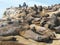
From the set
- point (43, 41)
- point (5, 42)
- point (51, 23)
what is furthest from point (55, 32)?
point (5, 42)

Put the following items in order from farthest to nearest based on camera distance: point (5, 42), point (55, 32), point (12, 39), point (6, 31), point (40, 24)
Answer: point (40, 24) → point (55, 32) → point (6, 31) → point (12, 39) → point (5, 42)

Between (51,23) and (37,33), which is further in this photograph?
(51,23)

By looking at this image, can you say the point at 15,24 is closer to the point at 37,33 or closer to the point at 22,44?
the point at 37,33

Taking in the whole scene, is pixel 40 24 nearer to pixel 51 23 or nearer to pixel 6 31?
pixel 51 23

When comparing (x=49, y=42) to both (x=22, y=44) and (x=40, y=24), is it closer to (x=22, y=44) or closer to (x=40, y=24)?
(x=22, y=44)

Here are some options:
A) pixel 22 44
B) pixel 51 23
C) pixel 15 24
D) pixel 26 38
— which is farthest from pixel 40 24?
pixel 22 44

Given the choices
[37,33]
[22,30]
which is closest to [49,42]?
[37,33]

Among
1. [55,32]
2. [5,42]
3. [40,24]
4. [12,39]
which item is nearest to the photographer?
[5,42]

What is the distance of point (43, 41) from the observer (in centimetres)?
2344

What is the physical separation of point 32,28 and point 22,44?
470 cm

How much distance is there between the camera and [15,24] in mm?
27812

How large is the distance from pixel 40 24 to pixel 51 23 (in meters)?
1.67

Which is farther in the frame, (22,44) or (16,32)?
(16,32)

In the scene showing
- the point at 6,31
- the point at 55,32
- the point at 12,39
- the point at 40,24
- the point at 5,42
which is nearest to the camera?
the point at 5,42
